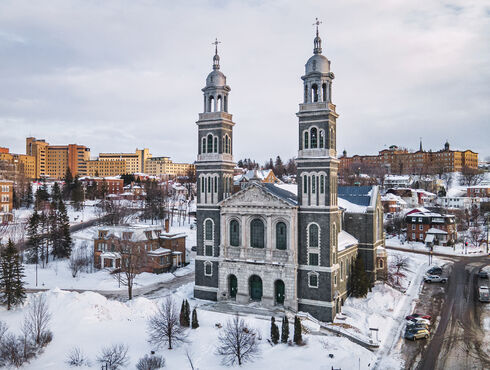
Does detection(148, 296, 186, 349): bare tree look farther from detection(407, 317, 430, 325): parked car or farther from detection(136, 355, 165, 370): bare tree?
detection(407, 317, 430, 325): parked car

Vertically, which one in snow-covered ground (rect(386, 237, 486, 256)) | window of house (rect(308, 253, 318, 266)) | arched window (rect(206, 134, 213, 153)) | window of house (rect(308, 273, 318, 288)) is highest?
arched window (rect(206, 134, 213, 153))

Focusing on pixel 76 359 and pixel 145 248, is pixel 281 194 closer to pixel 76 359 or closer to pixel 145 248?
pixel 76 359

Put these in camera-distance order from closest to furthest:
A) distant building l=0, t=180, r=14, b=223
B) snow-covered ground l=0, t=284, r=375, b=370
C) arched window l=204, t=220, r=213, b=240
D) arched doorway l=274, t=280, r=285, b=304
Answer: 1. snow-covered ground l=0, t=284, r=375, b=370
2. arched doorway l=274, t=280, r=285, b=304
3. arched window l=204, t=220, r=213, b=240
4. distant building l=0, t=180, r=14, b=223

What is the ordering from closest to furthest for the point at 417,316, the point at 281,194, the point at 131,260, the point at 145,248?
1. the point at 417,316
2. the point at 281,194
3. the point at 131,260
4. the point at 145,248

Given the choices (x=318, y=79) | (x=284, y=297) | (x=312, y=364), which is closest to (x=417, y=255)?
(x=284, y=297)

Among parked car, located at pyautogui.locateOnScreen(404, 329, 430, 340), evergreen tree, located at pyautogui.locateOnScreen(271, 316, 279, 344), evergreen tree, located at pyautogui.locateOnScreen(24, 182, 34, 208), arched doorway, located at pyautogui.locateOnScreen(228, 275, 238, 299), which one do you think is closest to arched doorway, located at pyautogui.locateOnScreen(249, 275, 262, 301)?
arched doorway, located at pyautogui.locateOnScreen(228, 275, 238, 299)

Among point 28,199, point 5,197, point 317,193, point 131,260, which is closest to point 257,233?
point 317,193
